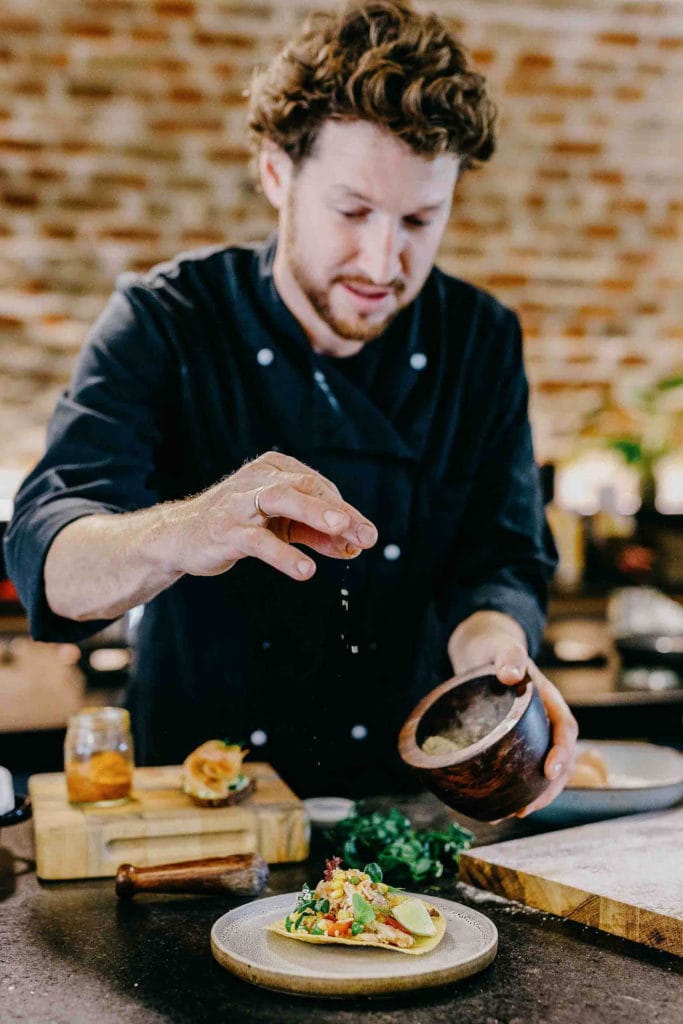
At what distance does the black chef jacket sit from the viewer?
77.7 inches

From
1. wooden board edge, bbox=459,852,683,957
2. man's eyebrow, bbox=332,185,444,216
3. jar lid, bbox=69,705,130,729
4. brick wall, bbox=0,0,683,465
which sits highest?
brick wall, bbox=0,0,683,465

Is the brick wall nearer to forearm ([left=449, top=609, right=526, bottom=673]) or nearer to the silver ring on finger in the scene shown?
forearm ([left=449, top=609, right=526, bottom=673])

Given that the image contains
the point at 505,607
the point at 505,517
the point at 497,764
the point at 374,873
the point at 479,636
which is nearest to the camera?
the point at 374,873

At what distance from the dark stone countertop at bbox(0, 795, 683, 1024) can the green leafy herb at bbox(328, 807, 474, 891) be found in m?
0.04

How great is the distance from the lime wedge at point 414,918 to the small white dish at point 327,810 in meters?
0.42

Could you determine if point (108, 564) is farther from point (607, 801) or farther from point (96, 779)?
point (607, 801)

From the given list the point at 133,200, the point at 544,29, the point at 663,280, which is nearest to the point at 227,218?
the point at 133,200

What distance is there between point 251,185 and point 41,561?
2.91 metres

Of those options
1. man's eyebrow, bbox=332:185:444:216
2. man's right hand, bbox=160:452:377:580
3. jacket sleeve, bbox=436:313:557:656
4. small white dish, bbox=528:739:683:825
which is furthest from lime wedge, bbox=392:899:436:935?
man's eyebrow, bbox=332:185:444:216

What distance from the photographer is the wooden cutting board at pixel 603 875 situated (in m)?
1.23

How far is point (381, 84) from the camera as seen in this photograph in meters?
1.79

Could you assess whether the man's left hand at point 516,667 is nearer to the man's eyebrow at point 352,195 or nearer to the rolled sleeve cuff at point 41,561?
the rolled sleeve cuff at point 41,561

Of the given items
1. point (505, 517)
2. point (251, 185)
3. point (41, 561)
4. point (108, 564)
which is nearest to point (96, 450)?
point (41, 561)

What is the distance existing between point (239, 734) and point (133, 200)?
2669mm
